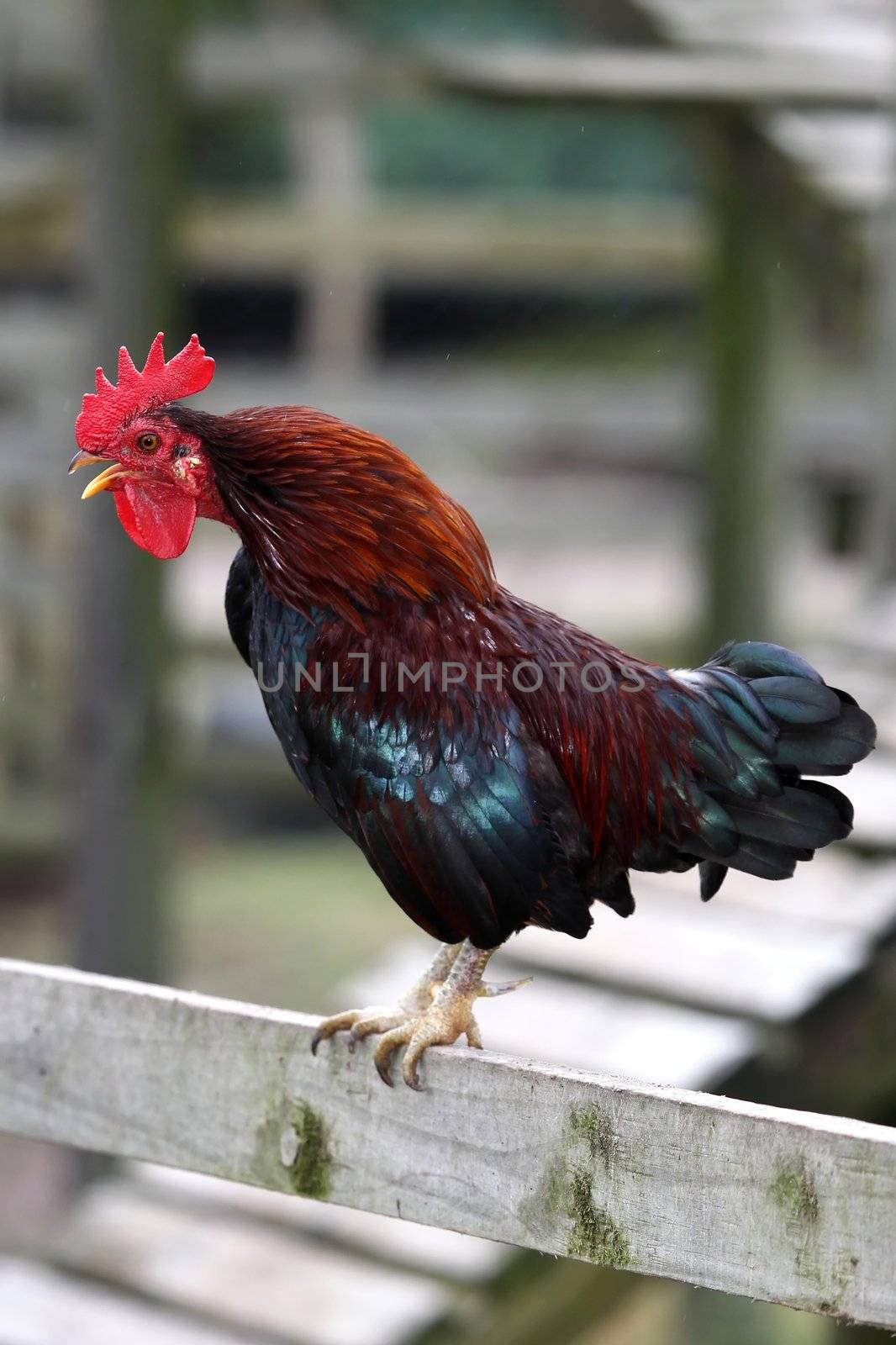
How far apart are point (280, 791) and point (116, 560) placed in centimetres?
250

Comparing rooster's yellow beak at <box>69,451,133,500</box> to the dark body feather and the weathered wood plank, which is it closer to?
the dark body feather

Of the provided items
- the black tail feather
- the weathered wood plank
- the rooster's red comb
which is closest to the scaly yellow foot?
the black tail feather

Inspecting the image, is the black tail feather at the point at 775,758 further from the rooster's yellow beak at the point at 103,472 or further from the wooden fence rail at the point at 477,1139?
the rooster's yellow beak at the point at 103,472

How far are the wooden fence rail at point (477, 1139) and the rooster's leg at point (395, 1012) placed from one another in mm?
22

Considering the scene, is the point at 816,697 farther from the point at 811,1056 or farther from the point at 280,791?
the point at 280,791

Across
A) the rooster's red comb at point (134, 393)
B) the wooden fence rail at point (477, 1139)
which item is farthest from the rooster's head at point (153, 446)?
the wooden fence rail at point (477, 1139)

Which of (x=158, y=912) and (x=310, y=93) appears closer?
(x=158, y=912)

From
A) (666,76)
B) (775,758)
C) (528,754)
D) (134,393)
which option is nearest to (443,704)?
(528,754)

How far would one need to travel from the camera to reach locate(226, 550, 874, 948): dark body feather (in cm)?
139

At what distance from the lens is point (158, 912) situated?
3646mm

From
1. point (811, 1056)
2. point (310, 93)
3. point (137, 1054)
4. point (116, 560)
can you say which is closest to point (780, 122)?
point (310, 93)

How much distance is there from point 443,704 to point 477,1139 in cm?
37

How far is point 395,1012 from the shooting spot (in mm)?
1587

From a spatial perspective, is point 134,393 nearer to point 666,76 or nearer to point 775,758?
point 775,758
